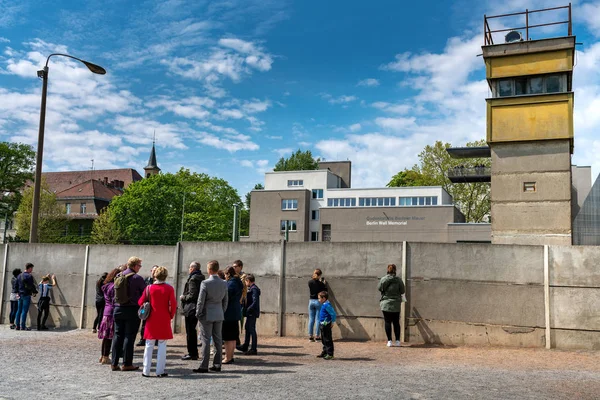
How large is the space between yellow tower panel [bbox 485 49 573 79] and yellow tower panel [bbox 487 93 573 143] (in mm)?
1136

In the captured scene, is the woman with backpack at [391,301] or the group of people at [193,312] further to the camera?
the woman with backpack at [391,301]

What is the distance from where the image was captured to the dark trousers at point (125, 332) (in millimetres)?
8766

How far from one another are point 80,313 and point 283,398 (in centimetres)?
1003

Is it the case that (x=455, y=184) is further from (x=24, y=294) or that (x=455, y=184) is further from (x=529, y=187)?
(x=24, y=294)

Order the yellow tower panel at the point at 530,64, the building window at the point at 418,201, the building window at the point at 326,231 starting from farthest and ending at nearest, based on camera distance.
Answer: the building window at the point at 326,231
the building window at the point at 418,201
the yellow tower panel at the point at 530,64

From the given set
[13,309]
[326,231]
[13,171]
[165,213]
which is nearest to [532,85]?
[13,309]

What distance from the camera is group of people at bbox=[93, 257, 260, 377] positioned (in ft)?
27.7

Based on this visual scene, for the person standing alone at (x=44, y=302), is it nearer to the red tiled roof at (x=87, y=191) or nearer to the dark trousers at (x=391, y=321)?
the dark trousers at (x=391, y=321)

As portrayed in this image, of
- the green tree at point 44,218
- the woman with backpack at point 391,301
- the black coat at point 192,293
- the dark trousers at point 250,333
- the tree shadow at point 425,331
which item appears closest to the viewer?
the black coat at point 192,293

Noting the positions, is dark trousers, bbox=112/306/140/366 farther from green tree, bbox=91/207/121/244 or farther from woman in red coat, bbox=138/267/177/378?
green tree, bbox=91/207/121/244

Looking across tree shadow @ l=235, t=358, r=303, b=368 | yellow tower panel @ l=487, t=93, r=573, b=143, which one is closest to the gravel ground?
tree shadow @ l=235, t=358, r=303, b=368

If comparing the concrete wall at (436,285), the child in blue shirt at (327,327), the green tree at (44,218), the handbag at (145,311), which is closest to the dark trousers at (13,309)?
the concrete wall at (436,285)

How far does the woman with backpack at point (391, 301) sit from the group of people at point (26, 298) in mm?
9346

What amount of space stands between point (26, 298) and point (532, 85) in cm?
2066
